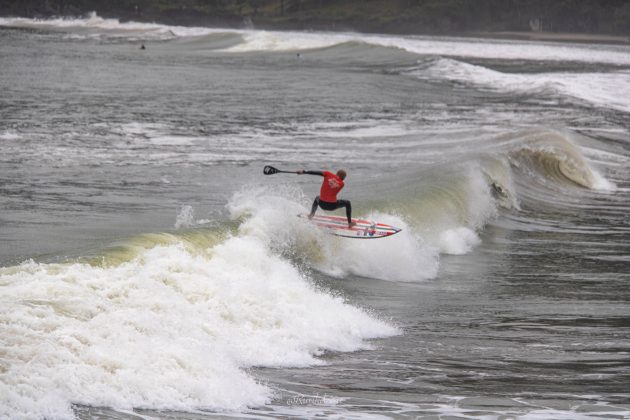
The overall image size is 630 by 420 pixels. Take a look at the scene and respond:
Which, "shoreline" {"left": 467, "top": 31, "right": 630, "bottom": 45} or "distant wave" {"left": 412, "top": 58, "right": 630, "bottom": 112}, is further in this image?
"shoreline" {"left": 467, "top": 31, "right": 630, "bottom": 45}

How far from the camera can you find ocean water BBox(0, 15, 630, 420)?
1084 cm

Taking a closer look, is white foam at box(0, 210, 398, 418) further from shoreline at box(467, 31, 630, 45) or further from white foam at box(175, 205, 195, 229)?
shoreline at box(467, 31, 630, 45)

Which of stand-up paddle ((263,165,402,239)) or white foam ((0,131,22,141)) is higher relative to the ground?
white foam ((0,131,22,141))

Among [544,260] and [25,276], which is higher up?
[25,276]

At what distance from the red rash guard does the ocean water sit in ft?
3.25

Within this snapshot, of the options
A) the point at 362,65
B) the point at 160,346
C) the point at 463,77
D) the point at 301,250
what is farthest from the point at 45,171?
the point at 362,65

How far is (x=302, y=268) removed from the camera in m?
17.2

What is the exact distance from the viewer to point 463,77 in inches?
2625

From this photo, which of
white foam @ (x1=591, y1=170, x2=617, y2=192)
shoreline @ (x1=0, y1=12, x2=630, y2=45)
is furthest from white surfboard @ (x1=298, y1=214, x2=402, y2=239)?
shoreline @ (x1=0, y1=12, x2=630, y2=45)

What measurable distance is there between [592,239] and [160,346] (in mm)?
12514

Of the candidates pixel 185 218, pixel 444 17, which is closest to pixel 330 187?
pixel 185 218

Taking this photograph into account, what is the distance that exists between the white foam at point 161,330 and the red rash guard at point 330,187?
1.88m

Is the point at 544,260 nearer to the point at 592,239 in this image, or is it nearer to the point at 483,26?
the point at 592,239

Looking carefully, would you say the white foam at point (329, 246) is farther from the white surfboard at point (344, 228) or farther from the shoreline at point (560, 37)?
the shoreline at point (560, 37)
